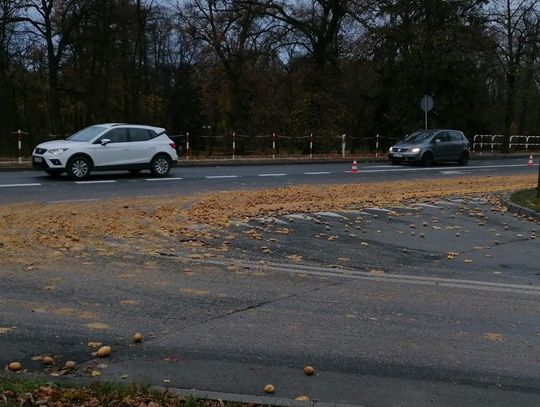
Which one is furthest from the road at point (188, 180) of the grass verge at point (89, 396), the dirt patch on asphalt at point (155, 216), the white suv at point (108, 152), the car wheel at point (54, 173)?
the grass verge at point (89, 396)

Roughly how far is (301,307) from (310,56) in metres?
34.1

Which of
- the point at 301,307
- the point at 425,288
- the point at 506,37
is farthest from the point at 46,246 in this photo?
the point at 506,37

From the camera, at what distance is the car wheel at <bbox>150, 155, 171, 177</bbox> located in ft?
64.7

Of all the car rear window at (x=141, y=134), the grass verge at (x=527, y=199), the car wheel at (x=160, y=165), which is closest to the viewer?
the grass verge at (x=527, y=199)

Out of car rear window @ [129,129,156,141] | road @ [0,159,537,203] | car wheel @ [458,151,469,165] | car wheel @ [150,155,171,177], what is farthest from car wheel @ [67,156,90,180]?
car wheel @ [458,151,469,165]

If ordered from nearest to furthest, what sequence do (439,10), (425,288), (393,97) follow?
(425,288), (439,10), (393,97)

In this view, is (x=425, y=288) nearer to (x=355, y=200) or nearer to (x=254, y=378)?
(x=254, y=378)

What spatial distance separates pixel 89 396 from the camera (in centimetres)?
384

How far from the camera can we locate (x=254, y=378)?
14.6 feet

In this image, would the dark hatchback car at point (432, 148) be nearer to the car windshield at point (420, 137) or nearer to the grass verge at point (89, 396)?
the car windshield at point (420, 137)

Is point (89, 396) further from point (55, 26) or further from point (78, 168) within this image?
point (55, 26)

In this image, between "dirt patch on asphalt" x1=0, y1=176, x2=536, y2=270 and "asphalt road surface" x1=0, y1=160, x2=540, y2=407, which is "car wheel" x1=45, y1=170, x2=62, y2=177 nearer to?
"dirt patch on asphalt" x1=0, y1=176, x2=536, y2=270

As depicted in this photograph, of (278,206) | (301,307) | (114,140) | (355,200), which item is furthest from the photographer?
(114,140)

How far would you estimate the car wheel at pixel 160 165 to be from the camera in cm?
1972
